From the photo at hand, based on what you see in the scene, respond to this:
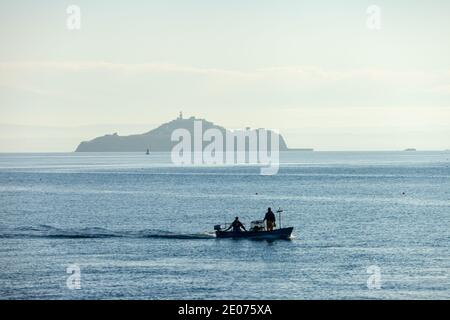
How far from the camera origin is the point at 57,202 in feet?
420

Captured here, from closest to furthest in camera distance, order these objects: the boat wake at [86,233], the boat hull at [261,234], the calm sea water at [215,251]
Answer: the calm sea water at [215,251] < the boat hull at [261,234] < the boat wake at [86,233]

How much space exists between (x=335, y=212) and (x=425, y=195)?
4294 cm

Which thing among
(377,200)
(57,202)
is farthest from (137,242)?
(377,200)

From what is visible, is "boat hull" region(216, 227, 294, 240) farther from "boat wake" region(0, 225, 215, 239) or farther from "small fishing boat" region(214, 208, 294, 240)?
"boat wake" region(0, 225, 215, 239)

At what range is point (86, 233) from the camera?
8006 centimetres

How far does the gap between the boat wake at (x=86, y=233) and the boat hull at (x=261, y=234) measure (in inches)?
65.0

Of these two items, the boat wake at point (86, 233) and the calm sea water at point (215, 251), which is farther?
the boat wake at point (86, 233)

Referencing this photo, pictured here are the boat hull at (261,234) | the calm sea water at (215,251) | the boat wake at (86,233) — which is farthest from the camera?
the boat wake at (86,233)

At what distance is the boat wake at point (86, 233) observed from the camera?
7706 centimetres

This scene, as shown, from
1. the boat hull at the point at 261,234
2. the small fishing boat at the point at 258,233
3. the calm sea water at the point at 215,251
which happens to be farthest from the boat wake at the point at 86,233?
the boat hull at the point at 261,234

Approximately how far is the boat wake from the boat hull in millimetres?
1652

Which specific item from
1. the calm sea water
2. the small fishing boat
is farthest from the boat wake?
the small fishing boat

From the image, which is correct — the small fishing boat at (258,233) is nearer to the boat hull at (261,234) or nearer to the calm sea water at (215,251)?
the boat hull at (261,234)
